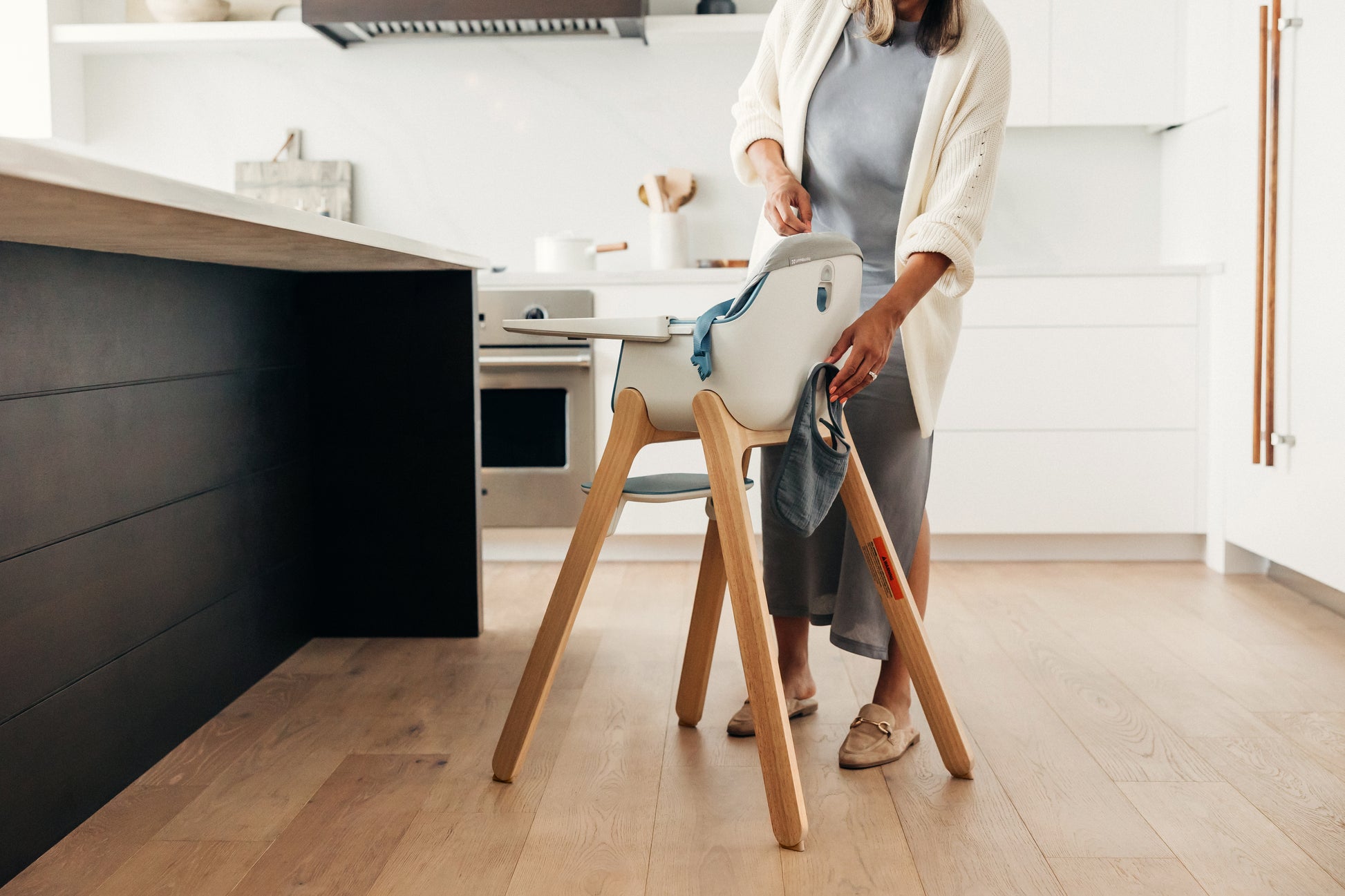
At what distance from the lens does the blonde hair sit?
158 centimetres

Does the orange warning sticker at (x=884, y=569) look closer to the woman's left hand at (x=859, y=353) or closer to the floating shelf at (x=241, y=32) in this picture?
the woman's left hand at (x=859, y=353)

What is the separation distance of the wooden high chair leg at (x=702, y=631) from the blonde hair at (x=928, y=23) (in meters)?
0.79

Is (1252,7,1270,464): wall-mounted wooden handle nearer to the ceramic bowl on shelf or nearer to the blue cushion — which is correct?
the blue cushion

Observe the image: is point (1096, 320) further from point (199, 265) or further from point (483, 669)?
point (199, 265)

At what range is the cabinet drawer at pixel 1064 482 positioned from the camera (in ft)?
10.3

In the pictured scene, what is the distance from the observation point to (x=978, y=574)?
304 centimetres

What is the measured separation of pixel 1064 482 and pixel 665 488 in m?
1.90

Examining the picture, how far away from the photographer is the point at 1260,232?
2.77 metres

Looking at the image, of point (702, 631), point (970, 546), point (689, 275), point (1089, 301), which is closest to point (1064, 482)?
point (970, 546)

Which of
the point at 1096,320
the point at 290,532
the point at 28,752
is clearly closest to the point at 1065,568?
the point at 1096,320

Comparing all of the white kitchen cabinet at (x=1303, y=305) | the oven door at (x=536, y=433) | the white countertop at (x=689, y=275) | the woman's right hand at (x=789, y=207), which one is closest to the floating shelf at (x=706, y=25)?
the white countertop at (x=689, y=275)

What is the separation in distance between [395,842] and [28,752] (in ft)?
1.57

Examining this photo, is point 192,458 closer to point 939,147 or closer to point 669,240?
point 939,147

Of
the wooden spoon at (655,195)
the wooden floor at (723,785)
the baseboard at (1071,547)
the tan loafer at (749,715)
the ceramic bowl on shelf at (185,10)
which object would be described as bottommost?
the wooden floor at (723,785)
